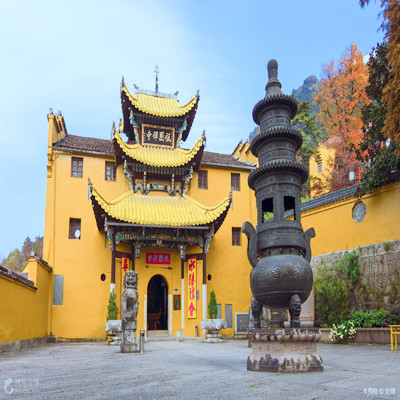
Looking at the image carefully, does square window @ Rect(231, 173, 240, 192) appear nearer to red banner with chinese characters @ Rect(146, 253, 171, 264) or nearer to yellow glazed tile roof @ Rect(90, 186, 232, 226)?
yellow glazed tile roof @ Rect(90, 186, 232, 226)

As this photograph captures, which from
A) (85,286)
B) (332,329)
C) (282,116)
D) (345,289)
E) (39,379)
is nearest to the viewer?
(39,379)

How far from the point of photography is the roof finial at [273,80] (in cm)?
774

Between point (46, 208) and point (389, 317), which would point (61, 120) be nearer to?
point (46, 208)

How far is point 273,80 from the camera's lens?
25.8 ft

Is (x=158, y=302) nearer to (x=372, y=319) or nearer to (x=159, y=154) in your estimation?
(x=159, y=154)

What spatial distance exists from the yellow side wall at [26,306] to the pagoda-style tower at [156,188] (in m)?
2.80

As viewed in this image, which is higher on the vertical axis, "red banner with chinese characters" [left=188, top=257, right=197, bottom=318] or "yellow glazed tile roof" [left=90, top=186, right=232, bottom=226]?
"yellow glazed tile roof" [left=90, top=186, right=232, bottom=226]

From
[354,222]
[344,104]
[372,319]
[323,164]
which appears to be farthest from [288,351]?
[323,164]

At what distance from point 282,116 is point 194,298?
1143cm

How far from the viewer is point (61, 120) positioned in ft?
63.6

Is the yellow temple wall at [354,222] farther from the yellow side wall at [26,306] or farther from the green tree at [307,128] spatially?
the green tree at [307,128]

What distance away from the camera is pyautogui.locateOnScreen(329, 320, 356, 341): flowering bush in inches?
464

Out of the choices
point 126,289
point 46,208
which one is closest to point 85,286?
point 46,208

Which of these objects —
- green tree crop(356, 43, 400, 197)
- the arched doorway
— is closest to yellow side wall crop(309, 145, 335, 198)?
the arched doorway
